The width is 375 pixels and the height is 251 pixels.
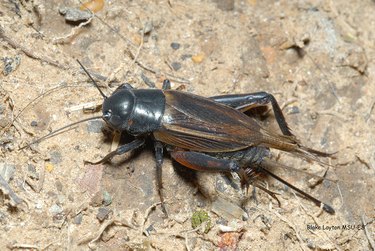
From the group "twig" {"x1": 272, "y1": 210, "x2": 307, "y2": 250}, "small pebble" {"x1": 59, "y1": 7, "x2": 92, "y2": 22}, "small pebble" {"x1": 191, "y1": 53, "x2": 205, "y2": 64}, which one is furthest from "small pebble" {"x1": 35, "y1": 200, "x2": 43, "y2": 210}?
"small pebble" {"x1": 191, "y1": 53, "x2": 205, "y2": 64}

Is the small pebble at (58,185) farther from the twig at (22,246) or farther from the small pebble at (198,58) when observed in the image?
the small pebble at (198,58)

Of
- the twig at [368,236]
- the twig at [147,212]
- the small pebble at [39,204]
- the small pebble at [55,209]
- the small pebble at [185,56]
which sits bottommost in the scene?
the twig at [368,236]

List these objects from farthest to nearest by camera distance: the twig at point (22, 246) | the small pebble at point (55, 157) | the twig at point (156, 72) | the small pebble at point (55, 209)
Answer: the twig at point (156, 72) → the small pebble at point (55, 157) → the small pebble at point (55, 209) → the twig at point (22, 246)

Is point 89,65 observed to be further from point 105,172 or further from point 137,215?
point 137,215

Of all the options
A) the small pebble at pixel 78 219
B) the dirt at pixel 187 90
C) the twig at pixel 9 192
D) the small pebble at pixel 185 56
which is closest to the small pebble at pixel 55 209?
the dirt at pixel 187 90

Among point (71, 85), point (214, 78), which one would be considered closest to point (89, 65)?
point (71, 85)

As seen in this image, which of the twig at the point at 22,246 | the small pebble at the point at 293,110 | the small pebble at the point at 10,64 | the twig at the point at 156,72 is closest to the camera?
the twig at the point at 22,246
